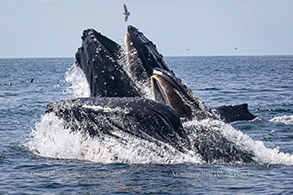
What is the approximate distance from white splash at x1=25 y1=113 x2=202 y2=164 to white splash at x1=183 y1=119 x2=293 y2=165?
0.58 meters

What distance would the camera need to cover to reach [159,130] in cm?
857

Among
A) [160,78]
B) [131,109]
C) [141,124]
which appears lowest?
[141,124]

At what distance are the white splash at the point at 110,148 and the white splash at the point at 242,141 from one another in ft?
1.89

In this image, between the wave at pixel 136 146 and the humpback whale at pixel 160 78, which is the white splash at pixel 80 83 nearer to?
the humpback whale at pixel 160 78

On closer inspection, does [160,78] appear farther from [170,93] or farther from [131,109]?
[131,109]

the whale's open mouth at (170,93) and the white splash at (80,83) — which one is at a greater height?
the white splash at (80,83)

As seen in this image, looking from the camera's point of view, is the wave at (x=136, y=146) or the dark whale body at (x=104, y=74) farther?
the dark whale body at (x=104, y=74)

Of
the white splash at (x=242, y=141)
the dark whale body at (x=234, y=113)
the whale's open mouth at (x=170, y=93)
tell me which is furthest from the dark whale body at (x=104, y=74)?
the dark whale body at (x=234, y=113)

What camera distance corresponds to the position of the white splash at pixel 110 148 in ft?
29.1

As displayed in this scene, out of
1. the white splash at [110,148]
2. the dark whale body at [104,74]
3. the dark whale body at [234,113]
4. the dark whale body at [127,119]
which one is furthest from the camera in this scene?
the dark whale body at [234,113]

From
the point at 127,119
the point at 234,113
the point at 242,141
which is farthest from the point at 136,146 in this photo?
the point at 234,113

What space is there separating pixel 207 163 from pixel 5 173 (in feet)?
12.2

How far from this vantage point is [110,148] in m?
9.10

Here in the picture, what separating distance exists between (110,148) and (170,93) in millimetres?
1478
